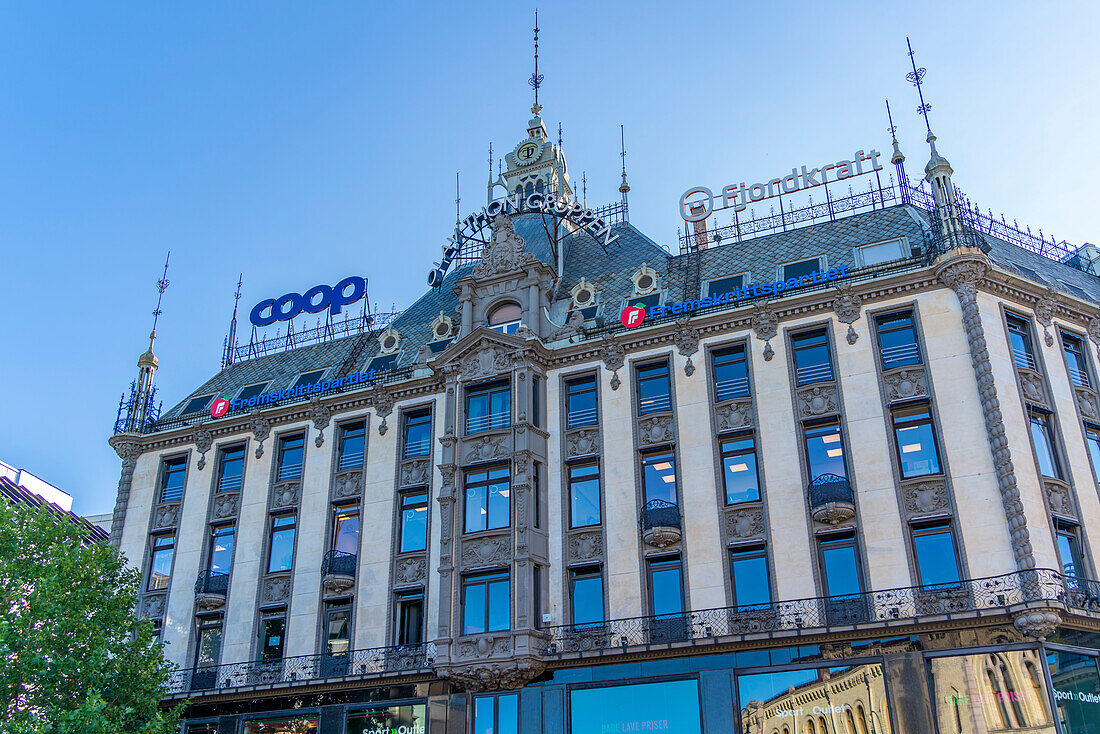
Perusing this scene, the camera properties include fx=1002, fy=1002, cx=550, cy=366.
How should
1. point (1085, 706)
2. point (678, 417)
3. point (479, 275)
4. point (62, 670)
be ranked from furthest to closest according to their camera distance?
point (479, 275), point (678, 417), point (62, 670), point (1085, 706)

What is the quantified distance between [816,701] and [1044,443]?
1209 centimetres

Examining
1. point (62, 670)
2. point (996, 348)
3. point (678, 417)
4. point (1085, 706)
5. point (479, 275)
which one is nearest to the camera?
point (1085, 706)

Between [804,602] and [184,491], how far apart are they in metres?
28.5

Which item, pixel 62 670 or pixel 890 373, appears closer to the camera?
pixel 62 670

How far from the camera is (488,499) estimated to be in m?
39.2

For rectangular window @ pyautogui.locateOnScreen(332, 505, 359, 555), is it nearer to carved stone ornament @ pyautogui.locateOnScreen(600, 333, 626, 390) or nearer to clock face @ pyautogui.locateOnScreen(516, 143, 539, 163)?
carved stone ornament @ pyautogui.locateOnScreen(600, 333, 626, 390)

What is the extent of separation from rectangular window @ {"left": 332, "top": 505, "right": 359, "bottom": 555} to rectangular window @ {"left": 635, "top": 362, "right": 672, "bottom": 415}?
1294 centimetres

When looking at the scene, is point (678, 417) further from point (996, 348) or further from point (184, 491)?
point (184, 491)

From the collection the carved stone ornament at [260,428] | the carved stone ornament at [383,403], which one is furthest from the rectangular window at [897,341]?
the carved stone ornament at [260,428]

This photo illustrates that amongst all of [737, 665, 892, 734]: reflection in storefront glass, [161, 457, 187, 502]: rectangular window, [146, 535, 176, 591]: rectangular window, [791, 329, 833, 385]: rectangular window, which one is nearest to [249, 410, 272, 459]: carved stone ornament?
[161, 457, 187, 502]: rectangular window

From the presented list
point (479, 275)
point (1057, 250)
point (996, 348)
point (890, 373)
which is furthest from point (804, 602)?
point (1057, 250)

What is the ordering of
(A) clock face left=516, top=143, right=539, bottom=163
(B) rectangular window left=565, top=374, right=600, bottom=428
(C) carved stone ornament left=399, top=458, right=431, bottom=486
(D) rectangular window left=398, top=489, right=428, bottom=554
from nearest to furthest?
(B) rectangular window left=565, top=374, right=600, bottom=428, (D) rectangular window left=398, top=489, right=428, bottom=554, (C) carved stone ornament left=399, top=458, right=431, bottom=486, (A) clock face left=516, top=143, right=539, bottom=163

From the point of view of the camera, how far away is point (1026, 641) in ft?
97.3

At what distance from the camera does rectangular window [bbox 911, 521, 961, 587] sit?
1272 inches
